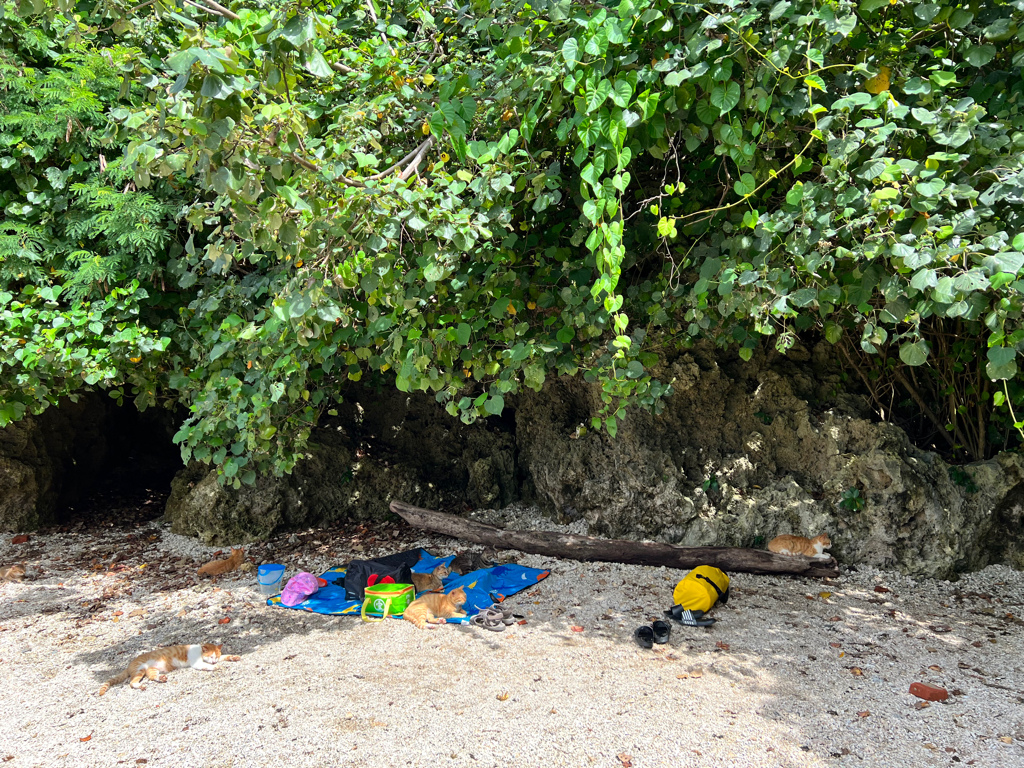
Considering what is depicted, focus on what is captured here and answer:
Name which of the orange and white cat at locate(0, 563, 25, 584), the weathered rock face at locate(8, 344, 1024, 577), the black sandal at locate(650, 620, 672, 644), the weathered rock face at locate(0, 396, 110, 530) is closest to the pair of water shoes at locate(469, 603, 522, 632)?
the black sandal at locate(650, 620, 672, 644)


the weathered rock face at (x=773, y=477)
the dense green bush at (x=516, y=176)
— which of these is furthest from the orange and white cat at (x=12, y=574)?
the weathered rock face at (x=773, y=477)

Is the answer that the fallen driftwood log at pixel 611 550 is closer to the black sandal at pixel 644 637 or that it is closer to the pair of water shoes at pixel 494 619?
the pair of water shoes at pixel 494 619

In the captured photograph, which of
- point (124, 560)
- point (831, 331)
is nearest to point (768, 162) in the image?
point (831, 331)

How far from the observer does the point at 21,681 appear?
11.7 feet

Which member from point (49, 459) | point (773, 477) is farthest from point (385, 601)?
point (49, 459)

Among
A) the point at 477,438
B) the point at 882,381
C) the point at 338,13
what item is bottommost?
the point at 477,438

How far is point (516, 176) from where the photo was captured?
2932mm

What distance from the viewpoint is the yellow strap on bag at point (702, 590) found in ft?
13.3

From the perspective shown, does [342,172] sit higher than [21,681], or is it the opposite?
[342,172]

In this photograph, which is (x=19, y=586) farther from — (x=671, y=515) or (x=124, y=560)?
(x=671, y=515)

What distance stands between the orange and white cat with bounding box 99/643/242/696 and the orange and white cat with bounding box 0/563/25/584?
2401 millimetres

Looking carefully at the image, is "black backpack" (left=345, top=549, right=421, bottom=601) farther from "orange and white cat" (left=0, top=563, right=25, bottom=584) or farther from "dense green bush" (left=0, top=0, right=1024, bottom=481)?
"orange and white cat" (left=0, top=563, right=25, bottom=584)

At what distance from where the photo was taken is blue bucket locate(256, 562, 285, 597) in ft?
15.9

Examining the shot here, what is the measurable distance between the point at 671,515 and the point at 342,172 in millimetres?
3806
